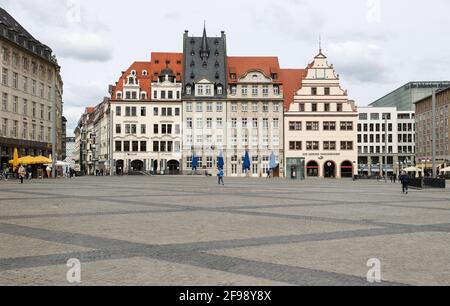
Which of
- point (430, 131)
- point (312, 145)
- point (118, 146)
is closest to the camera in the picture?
point (312, 145)

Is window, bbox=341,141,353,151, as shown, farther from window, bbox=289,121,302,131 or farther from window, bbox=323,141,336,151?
window, bbox=289,121,302,131

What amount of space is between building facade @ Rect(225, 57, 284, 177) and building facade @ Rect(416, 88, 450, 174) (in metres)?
25.1

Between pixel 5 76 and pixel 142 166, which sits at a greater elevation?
pixel 5 76

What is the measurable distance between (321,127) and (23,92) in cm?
4309

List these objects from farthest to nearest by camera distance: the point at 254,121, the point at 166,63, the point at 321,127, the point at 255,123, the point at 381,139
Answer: the point at 381,139 < the point at 166,63 < the point at 254,121 < the point at 255,123 < the point at 321,127

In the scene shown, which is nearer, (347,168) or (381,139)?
(347,168)

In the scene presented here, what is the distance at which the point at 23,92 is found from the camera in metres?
62.0

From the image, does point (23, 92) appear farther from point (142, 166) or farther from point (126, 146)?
point (142, 166)

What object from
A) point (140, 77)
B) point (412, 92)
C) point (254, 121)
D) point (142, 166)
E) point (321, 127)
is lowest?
point (142, 166)

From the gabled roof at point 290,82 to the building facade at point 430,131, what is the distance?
24.3 meters

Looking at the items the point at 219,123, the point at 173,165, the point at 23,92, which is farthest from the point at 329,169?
the point at 23,92

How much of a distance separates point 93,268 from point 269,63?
8416 centimetres
